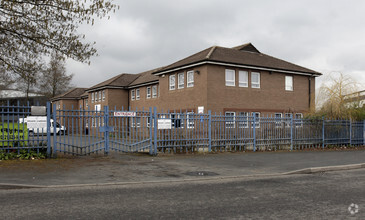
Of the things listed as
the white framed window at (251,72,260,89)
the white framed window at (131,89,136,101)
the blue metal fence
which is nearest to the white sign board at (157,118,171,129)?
the blue metal fence

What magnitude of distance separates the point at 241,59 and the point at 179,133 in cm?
1171

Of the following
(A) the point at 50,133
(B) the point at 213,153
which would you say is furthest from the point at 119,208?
(B) the point at 213,153

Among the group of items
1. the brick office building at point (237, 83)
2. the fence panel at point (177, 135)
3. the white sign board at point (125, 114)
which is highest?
the brick office building at point (237, 83)

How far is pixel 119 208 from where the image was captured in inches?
222

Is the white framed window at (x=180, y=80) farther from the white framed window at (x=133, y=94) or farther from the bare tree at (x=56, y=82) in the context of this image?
the bare tree at (x=56, y=82)

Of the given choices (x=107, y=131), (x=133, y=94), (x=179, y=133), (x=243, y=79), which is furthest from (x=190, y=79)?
(x=133, y=94)

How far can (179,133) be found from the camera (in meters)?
15.0

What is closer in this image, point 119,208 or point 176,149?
point 119,208

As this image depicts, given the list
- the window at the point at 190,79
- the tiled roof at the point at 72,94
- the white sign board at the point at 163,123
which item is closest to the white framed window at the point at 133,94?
the window at the point at 190,79

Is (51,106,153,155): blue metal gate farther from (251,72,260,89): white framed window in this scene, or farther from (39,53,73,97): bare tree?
(39,53,73,97): bare tree

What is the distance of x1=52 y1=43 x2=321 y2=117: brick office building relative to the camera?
74.1ft

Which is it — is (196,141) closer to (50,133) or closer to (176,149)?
(176,149)

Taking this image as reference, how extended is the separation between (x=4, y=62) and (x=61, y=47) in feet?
7.25

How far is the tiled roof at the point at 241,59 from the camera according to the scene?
76.0ft
